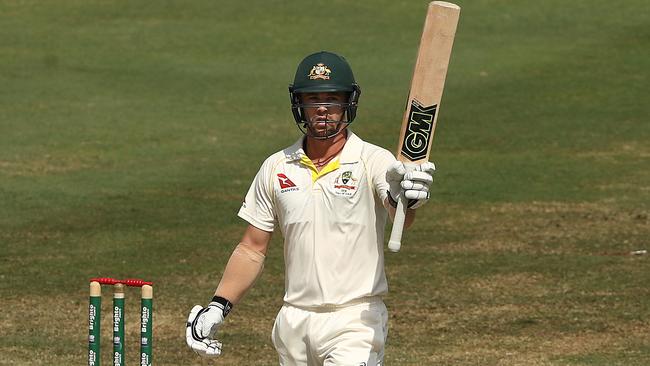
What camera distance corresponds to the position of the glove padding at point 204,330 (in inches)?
250

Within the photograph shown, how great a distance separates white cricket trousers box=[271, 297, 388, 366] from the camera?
6289mm

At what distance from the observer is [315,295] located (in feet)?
20.8

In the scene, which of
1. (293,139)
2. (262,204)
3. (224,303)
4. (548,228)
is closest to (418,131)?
(262,204)

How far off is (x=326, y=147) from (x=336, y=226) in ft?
1.23

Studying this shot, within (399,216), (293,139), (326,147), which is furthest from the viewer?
(293,139)

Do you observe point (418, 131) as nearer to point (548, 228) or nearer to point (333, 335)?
point (333, 335)

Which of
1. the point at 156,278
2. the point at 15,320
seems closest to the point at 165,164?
the point at 156,278

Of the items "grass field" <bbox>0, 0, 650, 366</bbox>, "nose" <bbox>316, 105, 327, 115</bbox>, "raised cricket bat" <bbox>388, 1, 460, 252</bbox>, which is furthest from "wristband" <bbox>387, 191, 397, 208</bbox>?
"grass field" <bbox>0, 0, 650, 366</bbox>

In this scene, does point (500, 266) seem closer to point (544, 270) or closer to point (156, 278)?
point (544, 270)

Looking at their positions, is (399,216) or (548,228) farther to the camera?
(548,228)

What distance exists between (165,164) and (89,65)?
7611 millimetres

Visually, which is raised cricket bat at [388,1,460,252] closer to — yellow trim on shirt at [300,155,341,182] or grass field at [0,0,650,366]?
yellow trim on shirt at [300,155,341,182]

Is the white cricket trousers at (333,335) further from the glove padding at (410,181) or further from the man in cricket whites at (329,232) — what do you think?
the glove padding at (410,181)

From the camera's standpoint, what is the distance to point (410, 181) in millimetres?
6098
